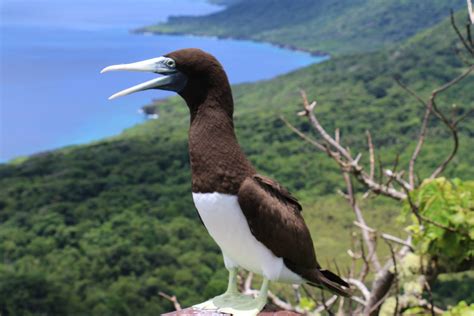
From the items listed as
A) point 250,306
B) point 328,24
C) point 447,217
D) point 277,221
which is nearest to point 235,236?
point 277,221

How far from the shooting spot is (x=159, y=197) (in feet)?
116

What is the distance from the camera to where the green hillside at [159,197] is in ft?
83.7

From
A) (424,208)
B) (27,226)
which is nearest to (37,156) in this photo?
(27,226)

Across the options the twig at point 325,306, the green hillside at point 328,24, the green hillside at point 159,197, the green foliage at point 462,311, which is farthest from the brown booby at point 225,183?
the green hillside at point 328,24

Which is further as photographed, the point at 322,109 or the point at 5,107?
the point at 322,109

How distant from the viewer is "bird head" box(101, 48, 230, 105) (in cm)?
260

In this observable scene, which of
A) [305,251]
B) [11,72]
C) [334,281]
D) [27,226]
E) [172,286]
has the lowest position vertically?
[172,286]

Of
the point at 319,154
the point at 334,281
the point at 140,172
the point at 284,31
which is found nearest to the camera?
the point at 334,281

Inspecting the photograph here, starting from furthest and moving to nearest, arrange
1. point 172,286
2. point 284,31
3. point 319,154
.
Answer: point 284,31
point 319,154
point 172,286

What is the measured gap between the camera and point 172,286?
2600 centimetres

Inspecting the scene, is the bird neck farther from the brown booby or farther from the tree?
the tree

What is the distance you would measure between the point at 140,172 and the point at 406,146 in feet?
55.5

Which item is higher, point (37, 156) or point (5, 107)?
point (5, 107)

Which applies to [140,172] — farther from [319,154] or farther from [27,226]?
[319,154]
